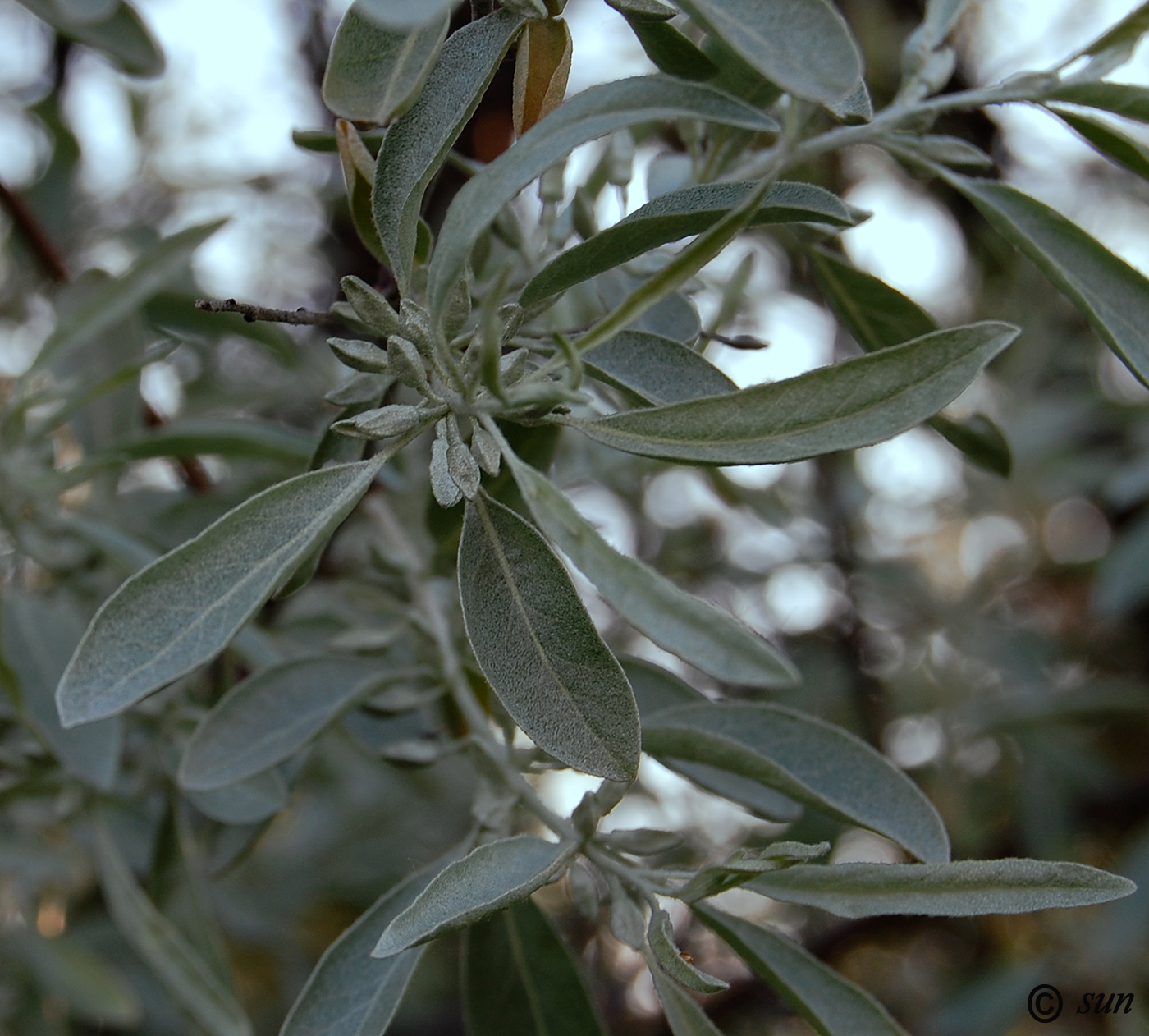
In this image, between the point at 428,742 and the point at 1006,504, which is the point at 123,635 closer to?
the point at 428,742

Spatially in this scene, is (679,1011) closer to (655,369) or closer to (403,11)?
(655,369)

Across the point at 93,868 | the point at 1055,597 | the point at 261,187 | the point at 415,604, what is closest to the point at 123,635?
the point at 415,604

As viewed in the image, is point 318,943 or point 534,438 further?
point 318,943

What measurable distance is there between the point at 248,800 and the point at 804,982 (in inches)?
15.0

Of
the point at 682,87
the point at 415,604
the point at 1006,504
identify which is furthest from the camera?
the point at 1006,504

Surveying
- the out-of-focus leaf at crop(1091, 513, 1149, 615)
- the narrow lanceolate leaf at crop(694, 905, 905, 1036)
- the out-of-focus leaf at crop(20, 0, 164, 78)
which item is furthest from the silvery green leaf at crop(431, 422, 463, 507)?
the out-of-focus leaf at crop(1091, 513, 1149, 615)

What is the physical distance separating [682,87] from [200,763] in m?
0.46

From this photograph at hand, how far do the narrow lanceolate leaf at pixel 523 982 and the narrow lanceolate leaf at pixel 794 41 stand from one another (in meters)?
0.48

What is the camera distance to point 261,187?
5.38 ft

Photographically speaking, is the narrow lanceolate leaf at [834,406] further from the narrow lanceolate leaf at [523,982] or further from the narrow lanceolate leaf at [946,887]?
the narrow lanceolate leaf at [523,982]

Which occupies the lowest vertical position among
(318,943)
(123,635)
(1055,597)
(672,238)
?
(318,943)

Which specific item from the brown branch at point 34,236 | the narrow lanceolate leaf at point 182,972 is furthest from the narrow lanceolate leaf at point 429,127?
the brown branch at point 34,236

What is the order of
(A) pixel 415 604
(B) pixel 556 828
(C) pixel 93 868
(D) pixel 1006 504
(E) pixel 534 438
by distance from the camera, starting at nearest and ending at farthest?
(B) pixel 556 828 < (E) pixel 534 438 < (A) pixel 415 604 < (C) pixel 93 868 < (D) pixel 1006 504

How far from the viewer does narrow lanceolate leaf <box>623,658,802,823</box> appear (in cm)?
64
